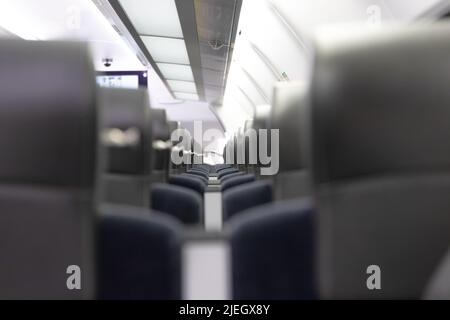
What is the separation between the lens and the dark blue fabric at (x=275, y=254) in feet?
2.27

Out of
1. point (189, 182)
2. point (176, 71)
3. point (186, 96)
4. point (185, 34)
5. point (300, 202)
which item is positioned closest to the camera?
point (300, 202)

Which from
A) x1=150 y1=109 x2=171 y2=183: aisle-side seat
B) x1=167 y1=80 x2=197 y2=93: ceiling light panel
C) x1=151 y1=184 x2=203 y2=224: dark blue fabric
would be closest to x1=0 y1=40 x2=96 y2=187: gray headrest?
x1=151 y1=184 x2=203 y2=224: dark blue fabric

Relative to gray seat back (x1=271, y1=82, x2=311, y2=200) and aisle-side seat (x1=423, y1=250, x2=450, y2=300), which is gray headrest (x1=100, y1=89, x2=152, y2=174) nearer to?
gray seat back (x1=271, y1=82, x2=311, y2=200)

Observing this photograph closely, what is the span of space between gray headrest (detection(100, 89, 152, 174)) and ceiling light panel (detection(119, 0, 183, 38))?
4.28 m

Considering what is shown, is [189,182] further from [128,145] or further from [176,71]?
[176,71]

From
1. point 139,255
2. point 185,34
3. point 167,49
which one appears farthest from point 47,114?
point 167,49

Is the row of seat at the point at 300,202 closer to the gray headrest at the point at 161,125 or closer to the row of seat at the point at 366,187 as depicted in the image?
the row of seat at the point at 366,187

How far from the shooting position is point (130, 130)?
1143 mm

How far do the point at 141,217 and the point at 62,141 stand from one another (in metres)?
0.19

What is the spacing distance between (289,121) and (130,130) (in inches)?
17.1

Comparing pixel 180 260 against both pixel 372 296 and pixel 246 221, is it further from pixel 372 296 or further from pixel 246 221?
pixel 372 296

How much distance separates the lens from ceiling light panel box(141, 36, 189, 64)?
6.97m

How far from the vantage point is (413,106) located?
0.63 metres

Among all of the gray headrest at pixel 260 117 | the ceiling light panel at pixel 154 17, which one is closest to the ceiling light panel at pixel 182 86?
the ceiling light panel at pixel 154 17
